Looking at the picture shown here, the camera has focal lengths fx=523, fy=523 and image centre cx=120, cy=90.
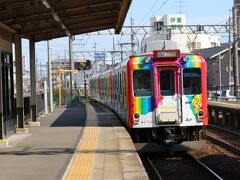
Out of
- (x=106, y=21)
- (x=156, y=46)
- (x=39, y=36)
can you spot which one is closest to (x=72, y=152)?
(x=156, y=46)

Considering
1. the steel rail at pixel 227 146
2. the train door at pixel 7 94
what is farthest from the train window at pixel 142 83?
the train door at pixel 7 94

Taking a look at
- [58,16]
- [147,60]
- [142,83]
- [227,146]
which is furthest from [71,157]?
[227,146]

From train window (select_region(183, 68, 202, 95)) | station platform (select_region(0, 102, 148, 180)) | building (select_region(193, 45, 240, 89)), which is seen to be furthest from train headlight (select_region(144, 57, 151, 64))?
building (select_region(193, 45, 240, 89))

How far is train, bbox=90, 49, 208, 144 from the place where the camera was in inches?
551

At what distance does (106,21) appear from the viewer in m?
17.7

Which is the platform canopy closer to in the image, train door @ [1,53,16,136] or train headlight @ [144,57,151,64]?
train door @ [1,53,16,136]

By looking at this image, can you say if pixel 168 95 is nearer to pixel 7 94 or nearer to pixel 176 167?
pixel 176 167

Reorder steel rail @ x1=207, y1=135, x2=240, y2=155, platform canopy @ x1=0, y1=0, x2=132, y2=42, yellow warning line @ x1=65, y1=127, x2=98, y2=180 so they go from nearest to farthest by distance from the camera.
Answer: yellow warning line @ x1=65, y1=127, x2=98, y2=180 → platform canopy @ x1=0, y1=0, x2=132, y2=42 → steel rail @ x1=207, y1=135, x2=240, y2=155

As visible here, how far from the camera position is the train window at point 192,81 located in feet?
46.9

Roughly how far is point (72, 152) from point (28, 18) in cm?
458

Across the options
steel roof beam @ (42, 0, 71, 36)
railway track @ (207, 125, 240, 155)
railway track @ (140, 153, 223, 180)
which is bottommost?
railway track @ (140, 153, 223, 180)

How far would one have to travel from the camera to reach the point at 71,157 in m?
11.1

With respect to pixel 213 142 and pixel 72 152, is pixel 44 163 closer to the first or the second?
pixel 72 152

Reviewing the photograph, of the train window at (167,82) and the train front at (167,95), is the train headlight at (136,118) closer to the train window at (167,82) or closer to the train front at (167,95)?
the train front at (167,95)
